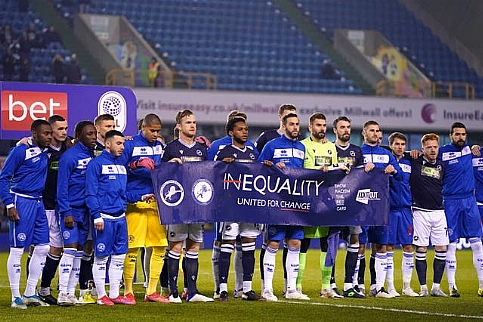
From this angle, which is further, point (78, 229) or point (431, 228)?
point (431, 228)

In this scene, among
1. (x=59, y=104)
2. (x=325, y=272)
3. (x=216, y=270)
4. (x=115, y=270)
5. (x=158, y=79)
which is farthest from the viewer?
(x=158, y=79)

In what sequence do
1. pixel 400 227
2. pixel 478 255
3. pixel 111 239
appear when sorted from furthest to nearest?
pixel 478 255, pixel 400 227, pixel 111 239

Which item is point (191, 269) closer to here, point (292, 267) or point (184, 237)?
point (184, 237)

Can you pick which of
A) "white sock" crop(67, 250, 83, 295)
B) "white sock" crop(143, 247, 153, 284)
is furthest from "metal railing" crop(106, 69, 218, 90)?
"white sock" crop(67, 250, 83, 295)

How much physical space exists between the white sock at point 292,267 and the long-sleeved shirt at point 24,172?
8.87 ft

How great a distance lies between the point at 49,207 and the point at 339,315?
10.3 ft

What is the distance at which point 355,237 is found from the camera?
11164 mm

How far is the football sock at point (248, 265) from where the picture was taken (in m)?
10.4

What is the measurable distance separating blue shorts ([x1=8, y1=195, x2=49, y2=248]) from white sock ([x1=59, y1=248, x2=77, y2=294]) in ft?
0.83

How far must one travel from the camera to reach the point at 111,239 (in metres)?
9.70

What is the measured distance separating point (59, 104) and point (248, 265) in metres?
3.63

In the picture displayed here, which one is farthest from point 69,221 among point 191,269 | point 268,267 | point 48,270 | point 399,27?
point 399,27

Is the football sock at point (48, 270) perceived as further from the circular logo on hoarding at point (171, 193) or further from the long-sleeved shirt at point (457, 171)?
the long-sleeved shirt at point (457, 171)

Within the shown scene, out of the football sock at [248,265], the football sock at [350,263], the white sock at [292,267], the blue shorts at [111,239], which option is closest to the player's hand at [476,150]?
the football sock at [350,263]
